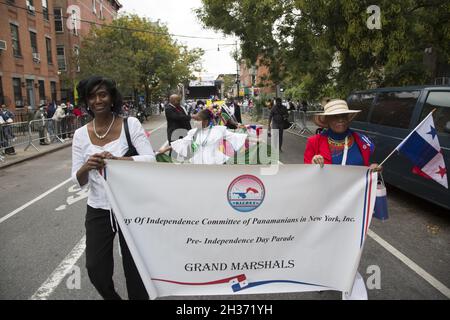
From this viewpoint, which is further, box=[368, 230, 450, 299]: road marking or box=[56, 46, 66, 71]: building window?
box=[56, 46, 66, 71]: building window

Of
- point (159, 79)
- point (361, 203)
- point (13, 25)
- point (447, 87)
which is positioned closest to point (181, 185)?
point (361, 203)

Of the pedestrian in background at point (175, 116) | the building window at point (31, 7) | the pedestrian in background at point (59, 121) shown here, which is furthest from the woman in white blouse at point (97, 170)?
the building window at point (31, 7)

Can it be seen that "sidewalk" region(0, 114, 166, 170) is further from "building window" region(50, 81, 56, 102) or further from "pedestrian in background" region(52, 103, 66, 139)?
"building window" region(50, 81, 56, 102)

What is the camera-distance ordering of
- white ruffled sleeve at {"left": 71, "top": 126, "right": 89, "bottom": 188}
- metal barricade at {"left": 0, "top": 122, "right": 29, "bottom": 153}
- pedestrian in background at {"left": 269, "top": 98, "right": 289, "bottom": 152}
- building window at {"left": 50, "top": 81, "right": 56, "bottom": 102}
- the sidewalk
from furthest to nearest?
building window at {"left": 50, "top": 81, "right": 56, "bottom": 102} < metal barricade at {"left": 0, "top": 122, "right": 29, "bottom": 153} < pedestrian in background at {"left": 269, "top": 98, "right": 289, "bottom": 152} < the sidewalk < white ruffled sleeve at {"left": 71, "top": 126, "right": 89, "bottom": 188}

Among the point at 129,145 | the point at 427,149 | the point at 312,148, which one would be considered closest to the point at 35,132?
the point at 129,145

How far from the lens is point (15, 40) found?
80.7 ft

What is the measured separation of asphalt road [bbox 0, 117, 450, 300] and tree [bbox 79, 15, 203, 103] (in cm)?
2215

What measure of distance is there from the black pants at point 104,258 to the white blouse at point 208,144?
7.61 feet

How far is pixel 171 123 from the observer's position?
9.20 metres

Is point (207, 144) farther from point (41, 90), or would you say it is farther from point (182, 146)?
point (41, 90)

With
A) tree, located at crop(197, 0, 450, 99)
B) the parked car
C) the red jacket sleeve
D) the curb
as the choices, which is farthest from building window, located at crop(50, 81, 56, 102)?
the red jacket sleeve

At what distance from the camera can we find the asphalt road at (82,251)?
3615 mm

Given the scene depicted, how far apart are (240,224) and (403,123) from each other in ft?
15.2

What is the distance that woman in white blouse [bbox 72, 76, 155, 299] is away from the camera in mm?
2750
